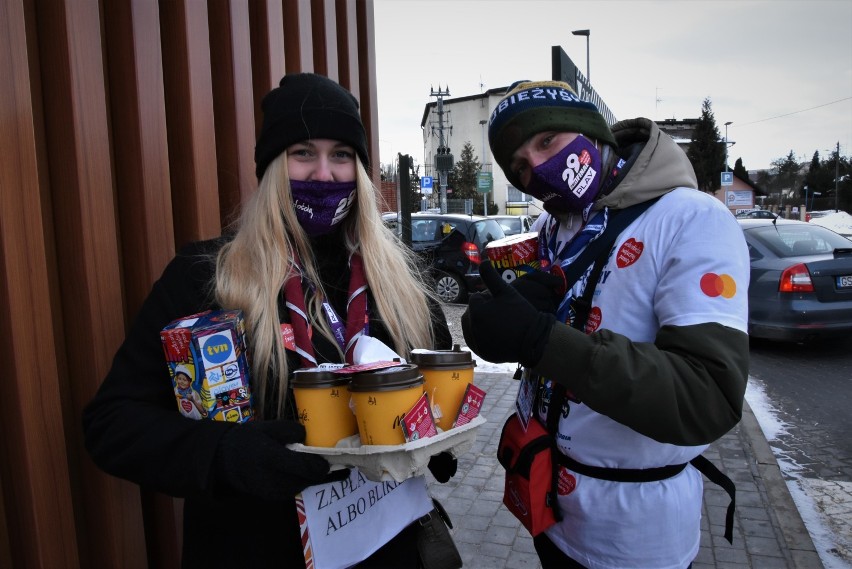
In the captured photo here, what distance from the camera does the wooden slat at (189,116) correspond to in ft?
7.76

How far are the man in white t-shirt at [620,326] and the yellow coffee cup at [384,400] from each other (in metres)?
0.32

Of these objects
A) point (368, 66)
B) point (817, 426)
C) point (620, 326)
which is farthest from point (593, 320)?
point (817, 426)

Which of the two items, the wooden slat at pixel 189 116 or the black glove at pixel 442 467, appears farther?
the wooden slat at pixel 189 116

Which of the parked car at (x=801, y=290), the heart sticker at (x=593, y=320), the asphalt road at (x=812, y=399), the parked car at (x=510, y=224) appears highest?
the heart sticker at (x=593, y=320)

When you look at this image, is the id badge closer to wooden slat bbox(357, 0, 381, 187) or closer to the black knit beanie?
the black knit beanie

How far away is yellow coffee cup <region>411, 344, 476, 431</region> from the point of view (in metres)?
1.43

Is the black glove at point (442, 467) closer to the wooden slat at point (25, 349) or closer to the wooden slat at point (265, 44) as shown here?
the wooden slat at point (25, 349)

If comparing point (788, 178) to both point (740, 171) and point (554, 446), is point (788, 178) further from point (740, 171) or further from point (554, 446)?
point (554, 446)

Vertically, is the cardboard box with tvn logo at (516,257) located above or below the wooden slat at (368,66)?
below

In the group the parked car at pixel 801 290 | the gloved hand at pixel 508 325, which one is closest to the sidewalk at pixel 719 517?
the gloved hand at pixel 508 325

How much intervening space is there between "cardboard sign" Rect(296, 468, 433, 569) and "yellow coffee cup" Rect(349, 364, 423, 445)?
1.06ft

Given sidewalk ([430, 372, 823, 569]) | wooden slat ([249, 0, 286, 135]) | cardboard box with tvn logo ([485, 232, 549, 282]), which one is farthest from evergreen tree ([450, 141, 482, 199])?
cardboard box with tvn logo ([485, 232, 549, 282])

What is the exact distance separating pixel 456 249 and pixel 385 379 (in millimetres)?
10222

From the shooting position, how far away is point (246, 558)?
4.90 ft
